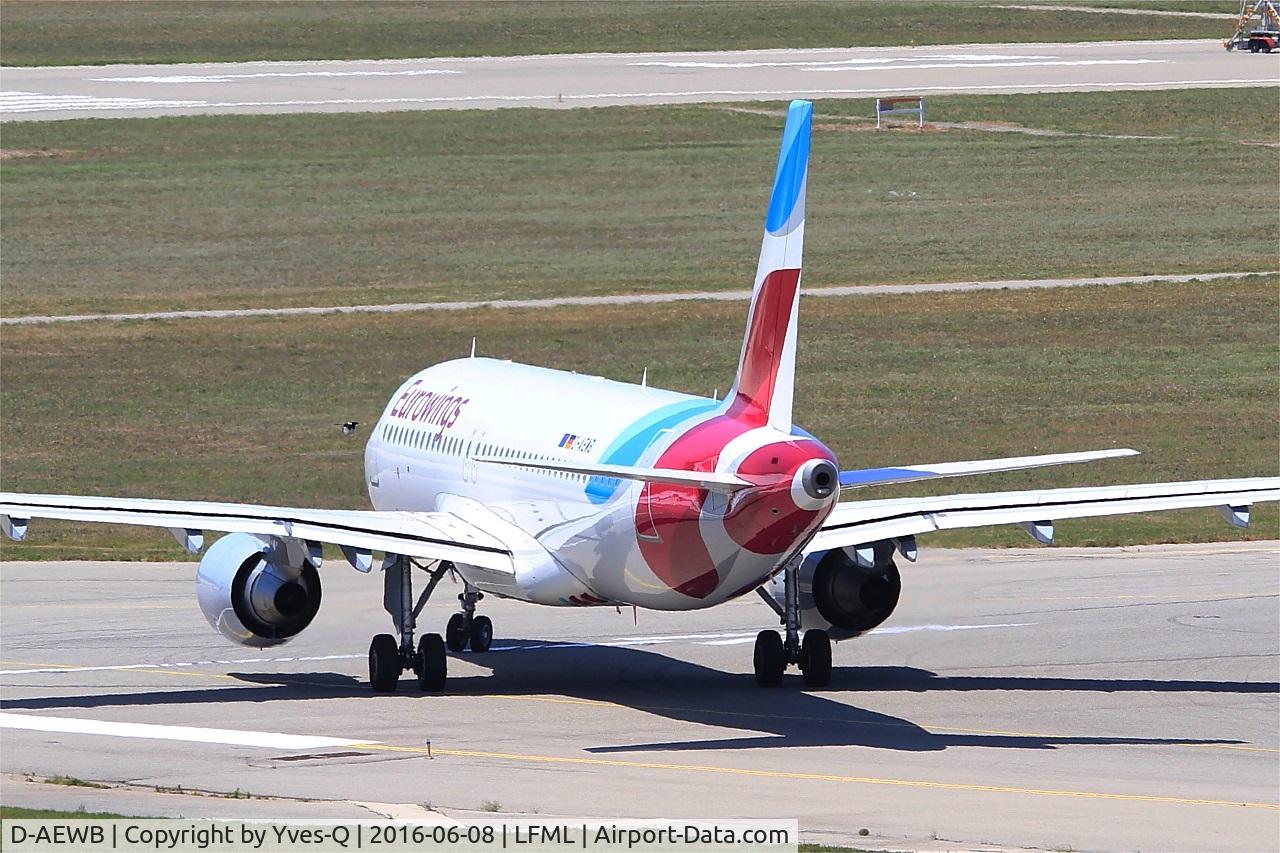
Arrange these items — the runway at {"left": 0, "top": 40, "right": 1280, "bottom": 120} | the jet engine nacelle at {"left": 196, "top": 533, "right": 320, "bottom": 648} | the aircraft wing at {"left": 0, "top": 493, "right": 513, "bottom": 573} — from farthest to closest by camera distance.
→ 1. the runway at {"left": 0, "top": 40, "right": 1280, "bottom": 120}
2. the jet engine nacelle at {"left": 196, "top": 533, "right": 320, "bottom": 648}
3. the aircraft wing at {"left": 0, "top": 493, "right": 513, "bottom": 573}

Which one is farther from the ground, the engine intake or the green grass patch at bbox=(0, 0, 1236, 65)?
the green grass patch at bbox=(0, 0, 1236, 65)

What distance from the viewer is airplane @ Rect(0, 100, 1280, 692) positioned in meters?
30.4

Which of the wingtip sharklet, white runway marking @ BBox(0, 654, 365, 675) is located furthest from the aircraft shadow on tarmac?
the wingtip sharklet

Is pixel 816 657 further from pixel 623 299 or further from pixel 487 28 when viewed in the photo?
pixel 487 28

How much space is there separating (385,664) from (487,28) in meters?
106

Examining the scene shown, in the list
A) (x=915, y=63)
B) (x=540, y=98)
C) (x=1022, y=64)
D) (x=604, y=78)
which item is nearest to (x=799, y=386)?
(x=540, y=98)

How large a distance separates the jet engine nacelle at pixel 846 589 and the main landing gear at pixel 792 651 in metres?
0.30

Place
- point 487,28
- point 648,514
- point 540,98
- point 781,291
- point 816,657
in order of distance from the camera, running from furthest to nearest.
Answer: point 487,28 → point 540,98 → point 816,657 → point 648,514 → point 781,291

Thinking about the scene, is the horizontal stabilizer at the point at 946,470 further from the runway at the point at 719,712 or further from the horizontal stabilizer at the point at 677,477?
the runway at the point at 719,712

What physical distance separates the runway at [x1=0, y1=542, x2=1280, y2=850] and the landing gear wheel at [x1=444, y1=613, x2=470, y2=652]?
2.12ft

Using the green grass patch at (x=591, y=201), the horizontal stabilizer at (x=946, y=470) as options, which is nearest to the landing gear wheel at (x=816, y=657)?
the horizontal stabilizer at (x=946, y=470)

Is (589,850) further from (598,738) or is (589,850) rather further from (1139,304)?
(1139,304)

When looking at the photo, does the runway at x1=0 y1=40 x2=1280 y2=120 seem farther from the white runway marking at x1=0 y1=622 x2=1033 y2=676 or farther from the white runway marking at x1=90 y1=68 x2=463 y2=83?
the white runway marking at x1=0 y1=622 x2=1033 y2=676

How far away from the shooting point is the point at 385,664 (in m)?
35.0
